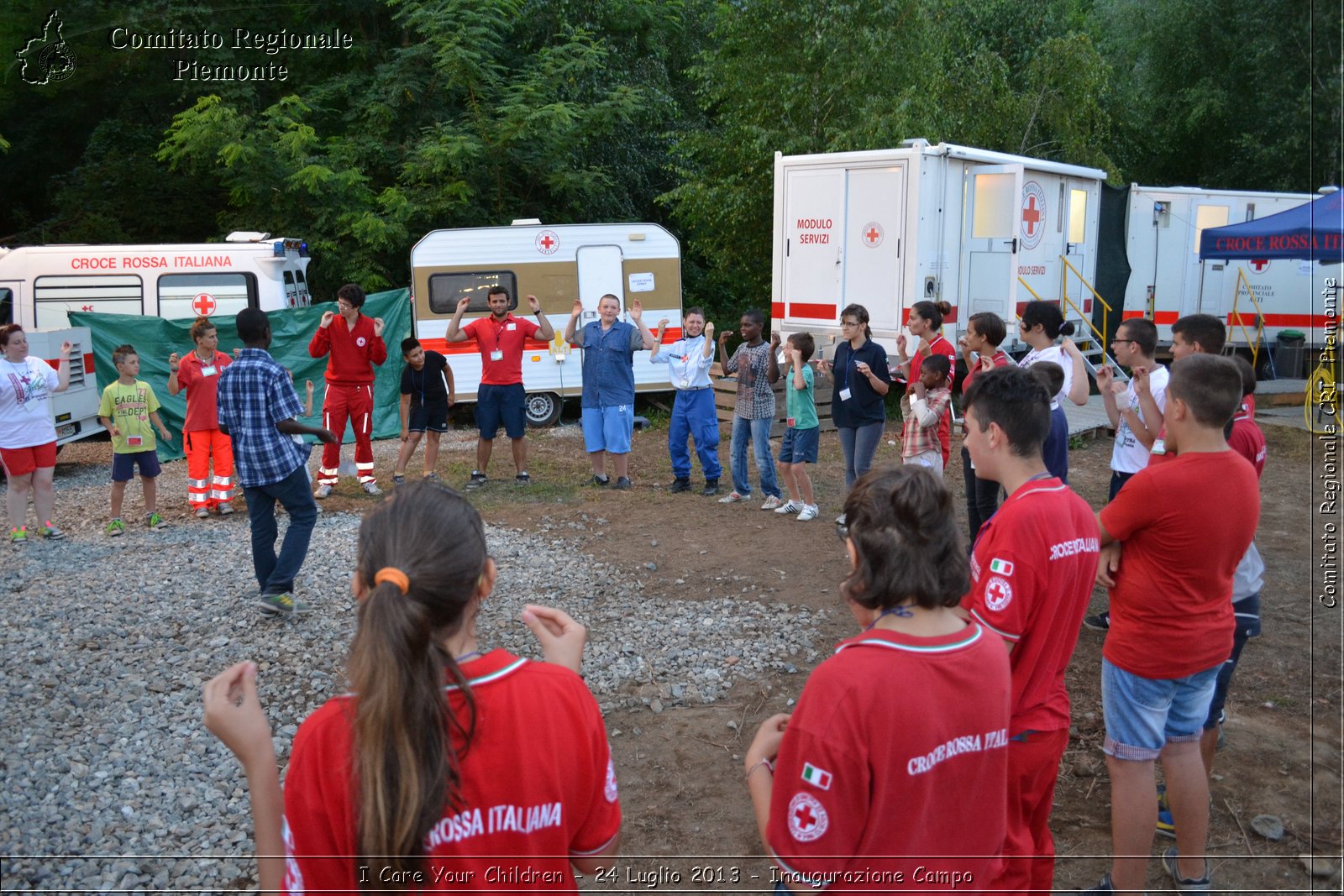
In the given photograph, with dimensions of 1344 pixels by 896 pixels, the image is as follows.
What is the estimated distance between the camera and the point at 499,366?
394 inches

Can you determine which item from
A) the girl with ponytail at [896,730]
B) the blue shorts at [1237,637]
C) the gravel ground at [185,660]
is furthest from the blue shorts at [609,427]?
the girl with ponytail at [896,730]

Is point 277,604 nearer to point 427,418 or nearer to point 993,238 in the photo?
point 427,418

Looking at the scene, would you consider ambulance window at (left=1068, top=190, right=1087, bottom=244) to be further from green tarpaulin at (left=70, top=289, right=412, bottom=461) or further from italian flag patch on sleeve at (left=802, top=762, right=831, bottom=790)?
italian flag patch on sleeve at (left=802, top=762, right=831, bottom=790)

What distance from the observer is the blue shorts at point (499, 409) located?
10039 millimetres

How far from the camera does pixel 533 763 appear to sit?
1622mm

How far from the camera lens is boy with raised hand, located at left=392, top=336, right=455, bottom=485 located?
10297 millimetres

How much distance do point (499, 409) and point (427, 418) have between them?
2.66 feet

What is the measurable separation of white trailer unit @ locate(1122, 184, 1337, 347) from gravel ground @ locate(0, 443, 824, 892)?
11.3m

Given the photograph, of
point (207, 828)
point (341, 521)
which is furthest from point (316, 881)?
point (341, 521)

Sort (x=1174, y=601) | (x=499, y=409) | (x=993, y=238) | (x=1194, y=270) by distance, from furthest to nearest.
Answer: (x=1194, y=270)
(x=993, y=238)
(x=499, y=409)
(x=1174, y=601)

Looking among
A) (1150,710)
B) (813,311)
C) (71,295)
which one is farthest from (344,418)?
(1150,710)

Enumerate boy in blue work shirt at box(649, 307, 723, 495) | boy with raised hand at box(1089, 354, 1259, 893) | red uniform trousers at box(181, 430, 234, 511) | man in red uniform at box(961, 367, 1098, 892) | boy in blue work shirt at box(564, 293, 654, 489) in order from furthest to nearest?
boy in blue work shirt at box(564, 293, 654, 489) < boy in blue work shirt at box(649, 307, 723, 495) < red uniform trousers at box(181, 430, 234, 511) < boy with raised hand at box(1089, 354, 1259, 893) < man in red uniform at box(961, 367, 1098, 892)

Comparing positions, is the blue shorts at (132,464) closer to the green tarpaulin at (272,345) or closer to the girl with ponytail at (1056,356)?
the green tarpaulin at (272,345)

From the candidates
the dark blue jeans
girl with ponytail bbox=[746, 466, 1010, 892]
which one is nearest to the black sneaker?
girl with ponytail bbox=[746, 466, 1010, 892]
